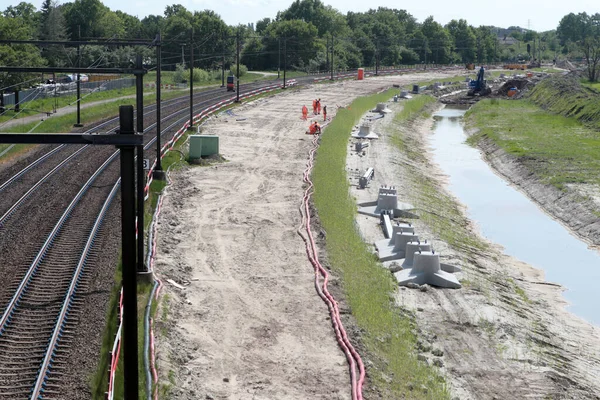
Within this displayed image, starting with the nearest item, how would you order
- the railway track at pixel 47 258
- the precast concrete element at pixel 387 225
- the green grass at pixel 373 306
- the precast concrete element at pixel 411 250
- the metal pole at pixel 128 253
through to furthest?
1. the metal pole at pixel 128 253
2. the railway track at pixel 47 258
3. the green grass at pixel 373 306
4. the precast concrete element at pixel 411 250
5. the precast concrete element at pixel 387 225

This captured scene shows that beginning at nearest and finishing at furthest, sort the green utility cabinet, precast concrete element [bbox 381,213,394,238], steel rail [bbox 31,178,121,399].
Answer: steel rail [bbox 31,178,121,399] < precast concrete element [bbox 381,213,394,238] < the green utility cabinet

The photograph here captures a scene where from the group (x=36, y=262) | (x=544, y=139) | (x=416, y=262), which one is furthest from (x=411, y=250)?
(x=544, y=139)

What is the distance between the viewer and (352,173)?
41094 millimetres

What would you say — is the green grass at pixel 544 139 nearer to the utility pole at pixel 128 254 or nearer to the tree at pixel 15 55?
the tree at pixel 15 55

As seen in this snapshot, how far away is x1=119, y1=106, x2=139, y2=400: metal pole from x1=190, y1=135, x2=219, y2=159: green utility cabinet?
1119 inches

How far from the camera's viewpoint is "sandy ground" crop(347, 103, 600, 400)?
16984 mm

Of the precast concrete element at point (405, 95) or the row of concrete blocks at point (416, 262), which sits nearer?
the row of concrete blocks at point (416, 262)

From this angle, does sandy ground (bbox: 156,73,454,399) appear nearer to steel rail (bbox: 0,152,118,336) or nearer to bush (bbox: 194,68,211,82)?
steel rail (bbox: 0,152,118,336)

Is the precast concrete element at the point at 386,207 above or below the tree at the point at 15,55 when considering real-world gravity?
below

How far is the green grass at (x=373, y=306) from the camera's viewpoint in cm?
1628

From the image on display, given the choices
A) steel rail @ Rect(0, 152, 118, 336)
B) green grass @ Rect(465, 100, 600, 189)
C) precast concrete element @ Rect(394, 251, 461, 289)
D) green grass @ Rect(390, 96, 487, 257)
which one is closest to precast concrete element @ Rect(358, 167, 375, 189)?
green grass @ Rect(390, 96, 487, 257)

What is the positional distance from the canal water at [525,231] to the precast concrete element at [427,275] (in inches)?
157

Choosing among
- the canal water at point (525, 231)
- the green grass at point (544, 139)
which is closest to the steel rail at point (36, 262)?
the canal water at point (525, 231)

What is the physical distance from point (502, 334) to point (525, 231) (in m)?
16.1
